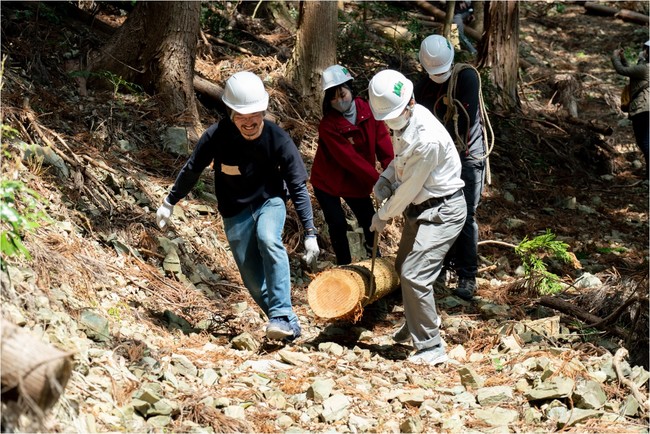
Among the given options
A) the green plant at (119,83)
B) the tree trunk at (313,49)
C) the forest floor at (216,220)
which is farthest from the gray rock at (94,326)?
the tree trunk at (313,49)

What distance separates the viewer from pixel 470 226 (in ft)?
24.3

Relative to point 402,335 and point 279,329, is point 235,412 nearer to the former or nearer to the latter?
point 279,329

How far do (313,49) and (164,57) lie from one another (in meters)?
1.91

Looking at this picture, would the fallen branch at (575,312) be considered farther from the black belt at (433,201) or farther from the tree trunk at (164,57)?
the tree trunk at (164,57)

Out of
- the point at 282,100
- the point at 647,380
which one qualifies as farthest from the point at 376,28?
the point at 647,380

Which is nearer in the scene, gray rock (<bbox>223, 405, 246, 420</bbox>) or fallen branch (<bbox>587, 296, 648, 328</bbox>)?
gray rock (<bbox>223, 405, 246, 420</bbox>)

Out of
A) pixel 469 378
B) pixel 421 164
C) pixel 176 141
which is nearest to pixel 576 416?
pixel 469 378

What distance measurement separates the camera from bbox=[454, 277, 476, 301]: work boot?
7594 millimetres

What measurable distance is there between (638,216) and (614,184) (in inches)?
40.2

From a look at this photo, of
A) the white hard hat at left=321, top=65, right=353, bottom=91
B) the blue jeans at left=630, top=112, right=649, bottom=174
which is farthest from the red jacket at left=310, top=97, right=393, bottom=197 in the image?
the blue jeans at left=630, top=112, right=649, bottom=174

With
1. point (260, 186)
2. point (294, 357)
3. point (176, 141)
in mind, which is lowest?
point (294, 357)

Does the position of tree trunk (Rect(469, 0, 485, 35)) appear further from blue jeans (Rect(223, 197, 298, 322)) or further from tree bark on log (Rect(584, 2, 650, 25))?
blue jeans (Rect(223, 197, 298, 322))

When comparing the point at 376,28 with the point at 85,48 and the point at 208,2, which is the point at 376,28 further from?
the point at 85,48

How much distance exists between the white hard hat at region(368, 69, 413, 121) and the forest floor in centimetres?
184
